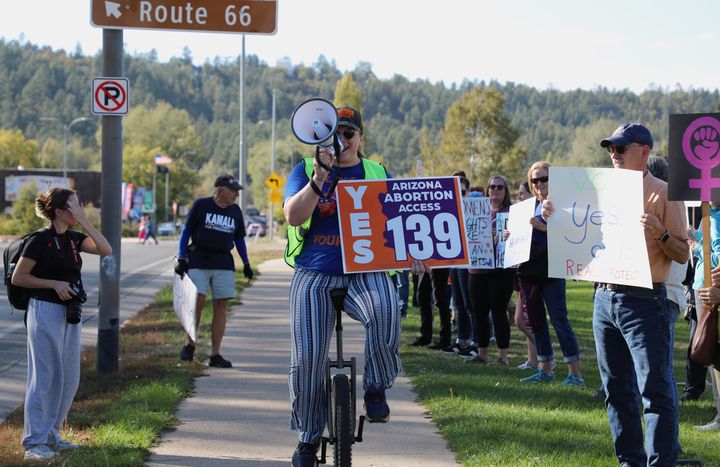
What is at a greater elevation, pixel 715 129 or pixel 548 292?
pixel 715 129

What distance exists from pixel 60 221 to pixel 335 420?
267 centimetres

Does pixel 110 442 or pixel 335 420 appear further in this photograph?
pixel 110 442

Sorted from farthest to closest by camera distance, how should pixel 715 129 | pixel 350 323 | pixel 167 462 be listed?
pixel 350 323 < pixel 167 462 < pixel 715 129

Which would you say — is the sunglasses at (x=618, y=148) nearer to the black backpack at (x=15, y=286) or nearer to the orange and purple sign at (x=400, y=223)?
the orange and purple sign at (x=400, y=223)

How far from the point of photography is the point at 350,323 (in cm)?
1567

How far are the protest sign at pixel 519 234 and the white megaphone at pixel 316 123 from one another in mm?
4311

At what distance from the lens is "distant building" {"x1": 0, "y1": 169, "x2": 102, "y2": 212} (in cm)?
9906

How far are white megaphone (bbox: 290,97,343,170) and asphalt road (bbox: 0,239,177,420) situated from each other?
14.9 feet

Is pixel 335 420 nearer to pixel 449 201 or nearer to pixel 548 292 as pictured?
pixel 449 201

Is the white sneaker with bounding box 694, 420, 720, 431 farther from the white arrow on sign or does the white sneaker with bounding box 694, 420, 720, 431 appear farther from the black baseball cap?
the white arrow on sign

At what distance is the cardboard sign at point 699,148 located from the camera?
6023 mm

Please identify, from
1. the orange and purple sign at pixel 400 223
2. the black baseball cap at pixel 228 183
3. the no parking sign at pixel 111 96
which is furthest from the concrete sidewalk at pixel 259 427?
the no parking sign at pixel 111 96

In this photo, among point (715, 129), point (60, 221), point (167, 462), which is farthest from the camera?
point (60, 221)

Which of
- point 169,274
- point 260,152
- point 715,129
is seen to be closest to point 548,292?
point 715,129
